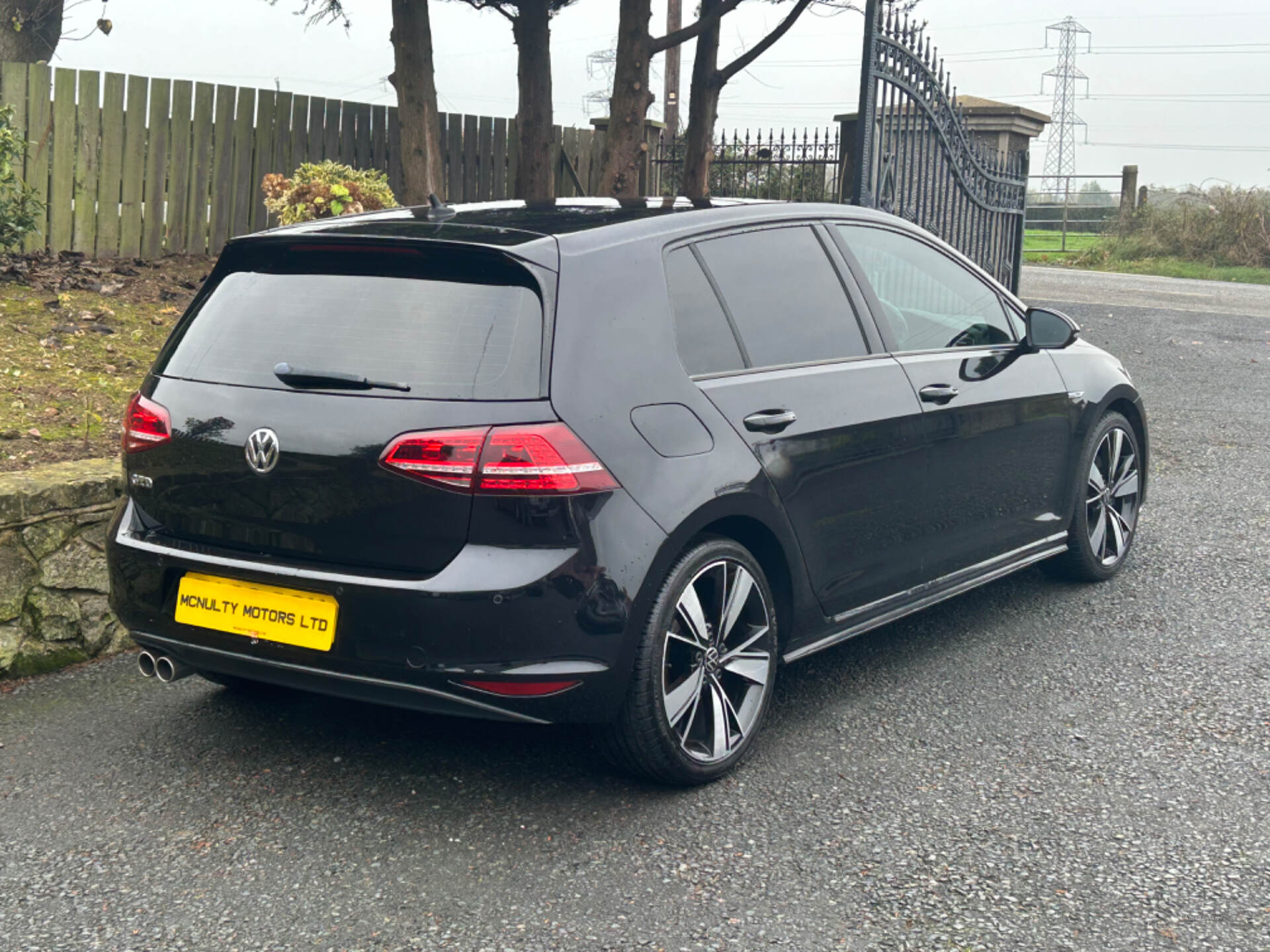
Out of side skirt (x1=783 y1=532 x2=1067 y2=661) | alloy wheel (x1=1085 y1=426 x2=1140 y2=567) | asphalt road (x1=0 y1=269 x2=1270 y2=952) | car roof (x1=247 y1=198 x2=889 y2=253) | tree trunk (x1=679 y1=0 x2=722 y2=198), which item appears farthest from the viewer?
tree trunk (x1=679 y1=0 x2=722 y2=198)

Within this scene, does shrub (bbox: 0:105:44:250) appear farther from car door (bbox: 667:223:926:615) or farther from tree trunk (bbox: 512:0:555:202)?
car door (bbox: 667:223:926:615)

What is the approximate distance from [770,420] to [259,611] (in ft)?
5.00

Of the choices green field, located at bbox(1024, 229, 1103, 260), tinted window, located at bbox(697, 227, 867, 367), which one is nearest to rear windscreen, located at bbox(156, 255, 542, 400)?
tinted window, located at bbox(697, 227, 867, 367)

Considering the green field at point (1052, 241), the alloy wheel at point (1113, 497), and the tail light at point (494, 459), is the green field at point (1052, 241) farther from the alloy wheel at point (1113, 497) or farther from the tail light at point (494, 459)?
the tail light at point (494, 459)

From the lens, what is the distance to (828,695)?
4629 mm

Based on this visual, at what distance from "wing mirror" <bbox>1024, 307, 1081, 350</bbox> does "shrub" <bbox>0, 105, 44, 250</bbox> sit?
19.7 feet

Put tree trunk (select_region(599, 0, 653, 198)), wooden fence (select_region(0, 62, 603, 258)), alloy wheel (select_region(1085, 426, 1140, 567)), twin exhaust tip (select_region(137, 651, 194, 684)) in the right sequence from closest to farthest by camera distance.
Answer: twin exhaust tip (select_region(137, 651, 194, 684)), alloy wheel (select_region(1085, 426, 1140, 567)), wooden fence (select_region(0, 62, 603, 258)), tree trunk (select_region(599, 0, 653, 198))

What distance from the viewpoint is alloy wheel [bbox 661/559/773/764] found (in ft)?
12.3

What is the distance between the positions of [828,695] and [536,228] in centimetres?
190

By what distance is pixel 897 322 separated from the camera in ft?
15.7

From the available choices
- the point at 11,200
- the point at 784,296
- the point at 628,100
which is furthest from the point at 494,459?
the point at 628,100

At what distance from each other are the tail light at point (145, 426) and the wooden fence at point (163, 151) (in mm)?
6295

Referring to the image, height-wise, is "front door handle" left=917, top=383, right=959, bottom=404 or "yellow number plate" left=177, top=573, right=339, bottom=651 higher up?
"front door handle" left=917, top=383, right=959, bottom=404

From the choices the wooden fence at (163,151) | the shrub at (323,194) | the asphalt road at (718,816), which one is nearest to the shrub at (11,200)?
the wooden fence at (163,151)
